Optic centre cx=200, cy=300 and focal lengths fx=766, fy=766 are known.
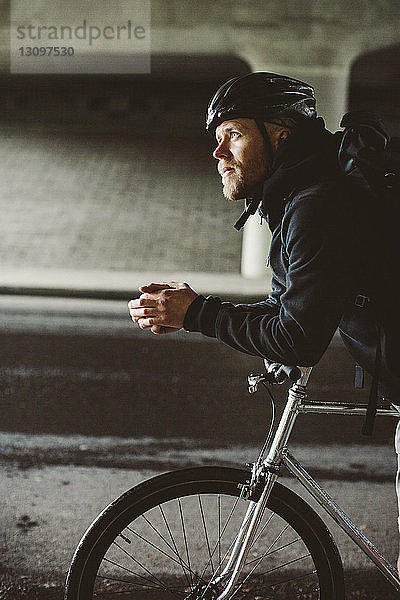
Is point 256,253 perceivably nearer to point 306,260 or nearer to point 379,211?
point 379,211

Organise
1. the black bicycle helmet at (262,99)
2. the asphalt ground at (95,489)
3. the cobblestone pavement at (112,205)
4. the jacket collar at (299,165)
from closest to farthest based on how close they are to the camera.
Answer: the jacket collar at (299,165) → the black bicycle helmet at (262,99) → the asphalt ground at (95,489) → the cobblestone pavement at (112,205)

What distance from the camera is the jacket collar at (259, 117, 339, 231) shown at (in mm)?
2393

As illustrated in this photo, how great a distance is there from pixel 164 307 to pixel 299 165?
613 mm

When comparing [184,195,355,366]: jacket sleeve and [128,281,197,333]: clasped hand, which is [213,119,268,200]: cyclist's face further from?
[128,281,197,333]: clasped hand

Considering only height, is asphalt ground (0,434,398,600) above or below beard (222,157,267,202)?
below

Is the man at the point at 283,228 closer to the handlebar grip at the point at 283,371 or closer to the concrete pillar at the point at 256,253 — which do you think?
the handlebar grip at the point at 283,371

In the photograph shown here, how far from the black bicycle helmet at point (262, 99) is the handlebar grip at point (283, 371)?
2.67 feet

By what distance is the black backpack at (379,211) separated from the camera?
7.58 ft

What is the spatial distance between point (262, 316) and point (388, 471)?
304 centimetres

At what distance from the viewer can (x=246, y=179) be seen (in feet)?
8.41

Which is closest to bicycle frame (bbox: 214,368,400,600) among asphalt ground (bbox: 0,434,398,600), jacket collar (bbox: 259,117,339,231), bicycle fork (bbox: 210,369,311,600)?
bicycle fork (bbox: 210,369,311,600)

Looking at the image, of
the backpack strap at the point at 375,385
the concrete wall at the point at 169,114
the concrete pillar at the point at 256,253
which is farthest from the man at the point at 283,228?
the concrete wall at the point at 169,114

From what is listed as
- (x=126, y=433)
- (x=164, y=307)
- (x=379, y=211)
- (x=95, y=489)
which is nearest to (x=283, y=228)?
(x=379, y=211)

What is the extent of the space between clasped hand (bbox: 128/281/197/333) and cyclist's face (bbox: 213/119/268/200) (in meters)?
0.41
